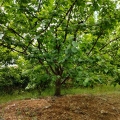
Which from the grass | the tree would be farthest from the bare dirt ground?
the grass

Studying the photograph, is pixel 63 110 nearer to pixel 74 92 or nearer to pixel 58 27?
pixel 58 27

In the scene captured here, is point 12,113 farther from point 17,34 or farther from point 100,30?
point 100,30

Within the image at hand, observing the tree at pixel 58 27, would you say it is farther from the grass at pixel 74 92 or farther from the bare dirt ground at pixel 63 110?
the grass at pixel 74 92

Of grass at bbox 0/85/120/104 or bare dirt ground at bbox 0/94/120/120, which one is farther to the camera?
grass at bbox 0/85/120/104

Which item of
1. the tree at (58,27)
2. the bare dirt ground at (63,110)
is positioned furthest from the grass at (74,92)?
the tree at (58,27)

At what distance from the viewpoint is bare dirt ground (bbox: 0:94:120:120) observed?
5594mm

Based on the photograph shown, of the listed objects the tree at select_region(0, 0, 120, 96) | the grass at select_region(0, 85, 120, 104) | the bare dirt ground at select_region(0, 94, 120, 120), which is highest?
the tree at select_region(0, 0, 120, 96)

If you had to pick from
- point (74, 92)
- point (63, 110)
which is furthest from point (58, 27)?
point (74, 92)

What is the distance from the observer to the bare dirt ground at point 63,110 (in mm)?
5594

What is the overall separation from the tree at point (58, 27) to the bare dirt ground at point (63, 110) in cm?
78

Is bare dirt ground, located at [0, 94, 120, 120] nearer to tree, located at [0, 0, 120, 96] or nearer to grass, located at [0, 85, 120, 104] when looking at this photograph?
tree, located at [0, 0, 120, 96]

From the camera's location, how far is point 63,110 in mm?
5816

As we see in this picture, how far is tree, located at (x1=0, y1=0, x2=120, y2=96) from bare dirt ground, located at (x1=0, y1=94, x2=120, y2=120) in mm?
778

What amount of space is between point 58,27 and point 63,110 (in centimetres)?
182
